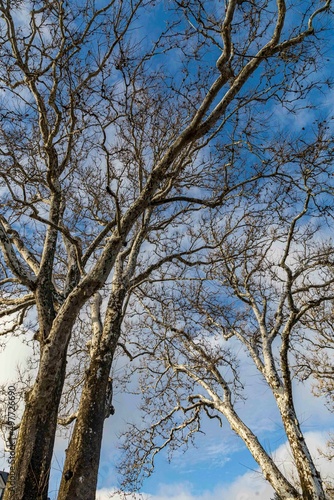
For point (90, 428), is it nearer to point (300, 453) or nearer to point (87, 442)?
point (87, 442)

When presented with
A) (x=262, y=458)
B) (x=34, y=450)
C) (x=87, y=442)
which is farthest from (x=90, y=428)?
(x=262, y=458)

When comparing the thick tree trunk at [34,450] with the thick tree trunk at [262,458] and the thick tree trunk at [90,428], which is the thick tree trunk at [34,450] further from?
the thick tree trunk at [262,458]

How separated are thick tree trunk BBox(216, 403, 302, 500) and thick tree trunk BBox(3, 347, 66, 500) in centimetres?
476

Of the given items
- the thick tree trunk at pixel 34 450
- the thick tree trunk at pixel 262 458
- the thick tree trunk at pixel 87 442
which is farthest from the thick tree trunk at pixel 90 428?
A: the thick tree trunk at pixel 262 458

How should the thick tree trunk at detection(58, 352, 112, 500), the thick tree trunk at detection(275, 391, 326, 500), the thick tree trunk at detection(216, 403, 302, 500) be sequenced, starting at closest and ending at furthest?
the thick tree trunk at detection(58, 352, 112, 500), the thick tree trunk at detection(275, 391, 326, 500), the thick tree trunk at detection(216, 403, 302, 500)

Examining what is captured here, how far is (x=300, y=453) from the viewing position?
24.9 ft

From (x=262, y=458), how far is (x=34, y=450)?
203 inches

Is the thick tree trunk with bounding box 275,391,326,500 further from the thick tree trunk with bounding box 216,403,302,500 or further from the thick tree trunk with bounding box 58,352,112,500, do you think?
the thick tree trunk with bounding box 58,352,112,500

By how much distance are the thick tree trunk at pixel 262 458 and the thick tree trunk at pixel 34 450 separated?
15.6 ft

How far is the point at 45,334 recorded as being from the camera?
18.8 feet

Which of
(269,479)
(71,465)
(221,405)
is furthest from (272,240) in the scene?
(71,465)

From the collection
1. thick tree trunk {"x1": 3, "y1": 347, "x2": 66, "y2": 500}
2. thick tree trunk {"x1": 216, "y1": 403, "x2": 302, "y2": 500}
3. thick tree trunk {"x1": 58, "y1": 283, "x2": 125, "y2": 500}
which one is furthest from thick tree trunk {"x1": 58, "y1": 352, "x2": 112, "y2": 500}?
thick tree trunk {"x1": 216, "y1": 403, "x2": 302, "y2": 500}

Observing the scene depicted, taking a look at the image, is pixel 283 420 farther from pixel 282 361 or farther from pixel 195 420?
pixel 195 420

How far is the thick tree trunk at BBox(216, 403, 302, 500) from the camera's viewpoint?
7.34 metres
